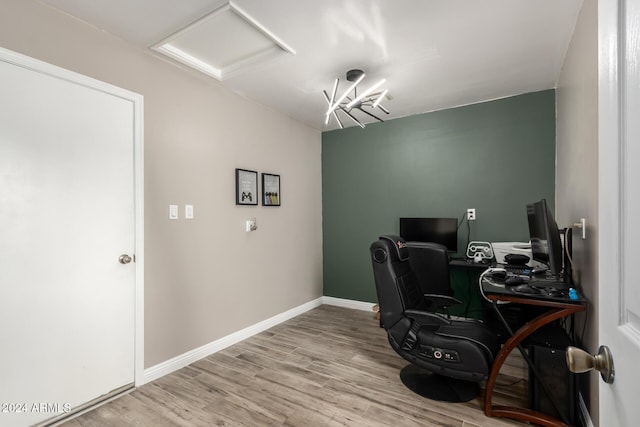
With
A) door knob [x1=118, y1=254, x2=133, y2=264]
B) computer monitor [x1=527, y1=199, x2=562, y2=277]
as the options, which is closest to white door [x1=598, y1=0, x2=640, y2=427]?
computer monitor [x1=527, y1=199, x2=562, y2=277]

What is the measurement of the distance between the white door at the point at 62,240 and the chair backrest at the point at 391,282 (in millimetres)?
1889

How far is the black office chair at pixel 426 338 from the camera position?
1.96m

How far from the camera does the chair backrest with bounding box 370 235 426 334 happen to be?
7.09ft

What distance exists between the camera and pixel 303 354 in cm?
284

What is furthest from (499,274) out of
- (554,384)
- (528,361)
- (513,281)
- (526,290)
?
(554,384)

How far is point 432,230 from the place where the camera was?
3545 mm

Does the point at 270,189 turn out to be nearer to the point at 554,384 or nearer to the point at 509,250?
the point at 509,250

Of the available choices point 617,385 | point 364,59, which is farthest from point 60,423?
point 364,59

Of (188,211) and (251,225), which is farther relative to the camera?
(251,225)

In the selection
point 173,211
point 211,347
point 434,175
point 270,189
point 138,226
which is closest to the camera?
point 138,226

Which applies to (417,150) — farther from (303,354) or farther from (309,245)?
(303,354)

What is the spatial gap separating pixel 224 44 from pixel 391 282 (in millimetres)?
2239

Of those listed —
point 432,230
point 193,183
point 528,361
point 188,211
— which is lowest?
point 528,361

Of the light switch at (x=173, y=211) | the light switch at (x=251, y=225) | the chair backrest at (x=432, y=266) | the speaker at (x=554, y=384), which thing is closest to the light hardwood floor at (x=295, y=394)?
the speaker at (x=554, y=384)
